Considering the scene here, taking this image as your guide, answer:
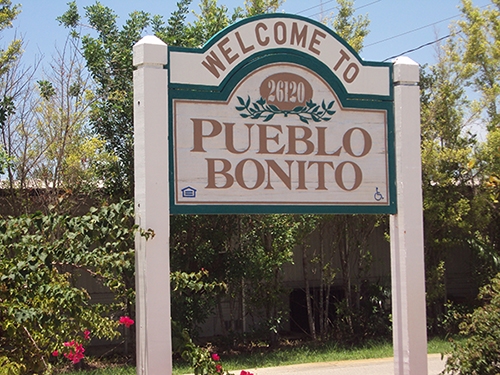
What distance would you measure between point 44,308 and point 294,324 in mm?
10148

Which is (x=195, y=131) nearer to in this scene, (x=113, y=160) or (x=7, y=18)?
(x=113, y=160)

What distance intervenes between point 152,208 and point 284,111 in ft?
4.53

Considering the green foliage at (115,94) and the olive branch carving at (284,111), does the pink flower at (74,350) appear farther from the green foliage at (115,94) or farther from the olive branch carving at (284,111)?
the green foliage at (115,94)

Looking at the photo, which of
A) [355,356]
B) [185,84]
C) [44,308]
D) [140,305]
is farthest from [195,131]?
[355,356]

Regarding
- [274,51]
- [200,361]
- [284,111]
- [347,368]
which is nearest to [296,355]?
[347,368]

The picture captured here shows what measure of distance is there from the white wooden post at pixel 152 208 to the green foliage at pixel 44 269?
0.49 feet

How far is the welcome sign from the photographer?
5.36 m

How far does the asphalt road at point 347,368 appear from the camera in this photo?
1052cm

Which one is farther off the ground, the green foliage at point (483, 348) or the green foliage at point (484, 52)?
the green foliage at point (484, 52)

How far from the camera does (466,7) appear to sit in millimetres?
15555

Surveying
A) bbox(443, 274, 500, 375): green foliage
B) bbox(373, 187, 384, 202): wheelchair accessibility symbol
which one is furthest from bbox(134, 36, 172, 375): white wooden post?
bbox(443, 274, 500, 375): green foliage

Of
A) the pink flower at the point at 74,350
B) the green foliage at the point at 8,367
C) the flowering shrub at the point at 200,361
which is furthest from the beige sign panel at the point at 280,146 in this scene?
the green foliage at the point at 8,367

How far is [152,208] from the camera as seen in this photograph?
5109 millimetres

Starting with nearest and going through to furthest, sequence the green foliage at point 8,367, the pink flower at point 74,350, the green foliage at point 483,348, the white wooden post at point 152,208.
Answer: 1. the green foliage at point 8,367
2. the white wooden post at point 152,208
3. the pink flower at point 74,350
4. the green foliage at point 483,348
